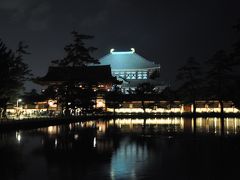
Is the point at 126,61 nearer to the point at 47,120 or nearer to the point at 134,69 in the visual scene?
the point at 134,69

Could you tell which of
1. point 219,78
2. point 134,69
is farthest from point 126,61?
point 219,78

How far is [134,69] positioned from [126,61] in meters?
4.52

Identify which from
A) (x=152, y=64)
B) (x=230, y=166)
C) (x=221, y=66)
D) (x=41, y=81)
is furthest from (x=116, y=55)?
(x=230, y=166)

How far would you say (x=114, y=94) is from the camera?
5666 cm

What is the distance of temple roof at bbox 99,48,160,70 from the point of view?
84.1 meters

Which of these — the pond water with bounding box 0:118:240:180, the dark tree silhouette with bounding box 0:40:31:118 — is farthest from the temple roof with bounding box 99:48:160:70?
the pond water with bounding box 0:118:240:180

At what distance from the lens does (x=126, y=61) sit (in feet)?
285

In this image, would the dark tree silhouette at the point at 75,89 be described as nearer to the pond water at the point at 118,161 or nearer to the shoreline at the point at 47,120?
the shoreline at the point at 47,120

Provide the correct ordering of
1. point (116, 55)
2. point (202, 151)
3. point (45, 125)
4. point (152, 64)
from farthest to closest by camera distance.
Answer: point (116, 55) → point (152, 64) → point (45, 125) → point (202, 151)

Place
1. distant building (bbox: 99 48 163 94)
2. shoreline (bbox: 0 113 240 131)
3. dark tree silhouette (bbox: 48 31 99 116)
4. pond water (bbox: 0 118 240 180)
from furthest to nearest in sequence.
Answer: distant building (bbox: 99 48 163 94) < dark tree silhouette (bbox: 48 31 99 116) < shoreline (bbox: 0 113 240 131) < pond water (bbox: 0 118 240 180)

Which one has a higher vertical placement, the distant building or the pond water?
the distant building

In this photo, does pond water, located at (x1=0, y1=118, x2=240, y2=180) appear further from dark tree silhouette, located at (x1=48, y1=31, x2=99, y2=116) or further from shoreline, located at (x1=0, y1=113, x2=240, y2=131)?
dark tree silhouette, located at (x1=48, y1=31, x2=99, y2=116)

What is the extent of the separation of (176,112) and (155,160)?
154ft

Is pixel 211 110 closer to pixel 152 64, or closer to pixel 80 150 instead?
pixel 152 64
